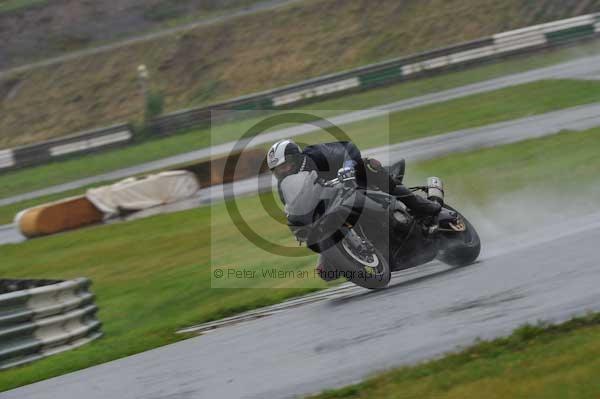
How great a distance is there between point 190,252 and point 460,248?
252 inches

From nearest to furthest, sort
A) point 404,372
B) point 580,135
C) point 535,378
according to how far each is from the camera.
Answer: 1. point 535,378
2. point 404,372
3. point 580,135

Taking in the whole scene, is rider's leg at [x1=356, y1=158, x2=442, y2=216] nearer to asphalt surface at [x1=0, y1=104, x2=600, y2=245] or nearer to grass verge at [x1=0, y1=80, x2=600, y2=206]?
asphalt surface at [x1=0, y1=104, x2=600, y2=245]

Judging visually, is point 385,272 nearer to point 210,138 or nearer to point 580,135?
point 580,135

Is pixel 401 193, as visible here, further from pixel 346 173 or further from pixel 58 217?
pixel 58 217

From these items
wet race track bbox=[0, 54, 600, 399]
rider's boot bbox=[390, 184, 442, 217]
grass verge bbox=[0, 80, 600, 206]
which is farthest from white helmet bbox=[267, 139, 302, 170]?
grass verge bbox=[0, 80, 600, 206]

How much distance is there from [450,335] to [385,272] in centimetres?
229

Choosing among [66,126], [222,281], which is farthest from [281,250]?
[66,126]

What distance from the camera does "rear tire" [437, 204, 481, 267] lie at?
28.9ft

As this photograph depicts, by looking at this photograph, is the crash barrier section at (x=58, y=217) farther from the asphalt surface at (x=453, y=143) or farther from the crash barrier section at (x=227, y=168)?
the crash barrier section at (x=227, y=168)

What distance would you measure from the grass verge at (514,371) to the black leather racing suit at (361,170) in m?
3.08

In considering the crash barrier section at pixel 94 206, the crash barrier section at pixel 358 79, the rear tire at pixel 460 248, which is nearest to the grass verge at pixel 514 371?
the rear tire at pixel 460 248

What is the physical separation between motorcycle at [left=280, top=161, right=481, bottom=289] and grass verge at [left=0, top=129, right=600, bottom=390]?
62.4 inches

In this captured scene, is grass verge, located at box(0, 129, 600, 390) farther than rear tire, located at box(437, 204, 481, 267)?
Yes

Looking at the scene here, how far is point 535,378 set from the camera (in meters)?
5.06
